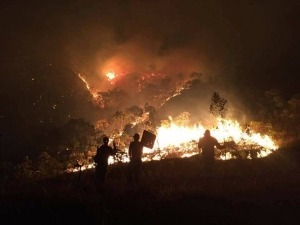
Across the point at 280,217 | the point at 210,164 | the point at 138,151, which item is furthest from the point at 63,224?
the point at 210,164

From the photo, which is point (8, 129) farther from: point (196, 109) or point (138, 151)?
point (138, 151)

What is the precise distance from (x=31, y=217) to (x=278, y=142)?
2270 cm

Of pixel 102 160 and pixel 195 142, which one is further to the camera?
pixel 195 142

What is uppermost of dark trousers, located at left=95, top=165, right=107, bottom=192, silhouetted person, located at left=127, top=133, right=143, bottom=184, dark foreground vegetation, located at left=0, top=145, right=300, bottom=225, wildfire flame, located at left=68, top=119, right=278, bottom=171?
wildfire flame, located at left=68, top=119, right=278, bottom=171

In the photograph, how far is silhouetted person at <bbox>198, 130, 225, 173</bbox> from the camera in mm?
15953

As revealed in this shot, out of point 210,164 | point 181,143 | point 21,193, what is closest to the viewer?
point 21,193

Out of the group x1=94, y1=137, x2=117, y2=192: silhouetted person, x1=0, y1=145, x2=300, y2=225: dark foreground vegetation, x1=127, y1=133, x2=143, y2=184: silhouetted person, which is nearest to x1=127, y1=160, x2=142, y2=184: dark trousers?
x1=127, y1=133, x2=143, y2=184: silhouetted person

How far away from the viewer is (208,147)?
16.0 m

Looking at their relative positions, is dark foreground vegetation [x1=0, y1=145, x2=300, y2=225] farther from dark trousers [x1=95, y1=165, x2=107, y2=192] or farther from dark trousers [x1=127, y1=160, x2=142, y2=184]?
dark trousers [x1=127, y1=160, x2=142, y2=184]

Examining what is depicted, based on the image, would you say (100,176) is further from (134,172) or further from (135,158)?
(135,158)

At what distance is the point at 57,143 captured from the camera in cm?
4459

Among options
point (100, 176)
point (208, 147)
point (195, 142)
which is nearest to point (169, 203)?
point (100, 176)

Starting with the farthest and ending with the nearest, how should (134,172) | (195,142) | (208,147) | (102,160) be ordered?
(195,142) < (208,147) < (134,172) < (102,160)

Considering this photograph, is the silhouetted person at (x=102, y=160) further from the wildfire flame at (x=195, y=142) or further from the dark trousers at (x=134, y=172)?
the wildfire flame at (x=195, y=142)
